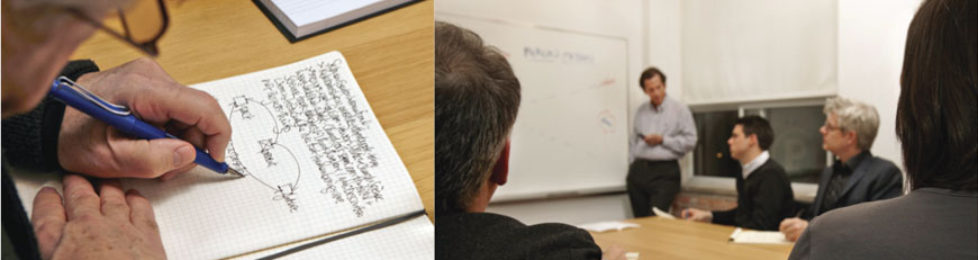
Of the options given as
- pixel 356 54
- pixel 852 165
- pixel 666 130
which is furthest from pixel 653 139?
pixel 356 54

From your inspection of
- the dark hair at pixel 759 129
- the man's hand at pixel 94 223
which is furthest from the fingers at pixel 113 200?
the dark hair at pixel 759 129

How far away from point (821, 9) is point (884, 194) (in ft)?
0.31

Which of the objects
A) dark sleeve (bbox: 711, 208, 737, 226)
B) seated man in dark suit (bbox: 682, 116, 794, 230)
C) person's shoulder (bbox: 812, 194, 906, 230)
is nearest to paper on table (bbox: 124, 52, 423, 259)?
person's shoulder (bbox: 812, 194, 906, 230)

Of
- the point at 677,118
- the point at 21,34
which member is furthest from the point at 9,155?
the point at 677,118

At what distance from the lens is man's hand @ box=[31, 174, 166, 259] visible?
11 cm

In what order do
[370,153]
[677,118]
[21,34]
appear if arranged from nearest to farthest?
[21,34]
[370,153]
[677,118]

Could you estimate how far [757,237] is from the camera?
36 cm

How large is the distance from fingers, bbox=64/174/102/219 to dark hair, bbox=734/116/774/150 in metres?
0.48

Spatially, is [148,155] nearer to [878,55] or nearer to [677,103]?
[878,55]

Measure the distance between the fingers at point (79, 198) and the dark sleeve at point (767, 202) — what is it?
0.38m

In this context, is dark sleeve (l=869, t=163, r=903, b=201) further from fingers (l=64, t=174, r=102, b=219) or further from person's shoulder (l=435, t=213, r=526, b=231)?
fingers (l=64, t=174, r=102, b=219)

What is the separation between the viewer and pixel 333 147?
18cm

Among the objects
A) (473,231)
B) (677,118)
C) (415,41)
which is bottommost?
(677,118)

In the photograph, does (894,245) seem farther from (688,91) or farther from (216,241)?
(688,91)
